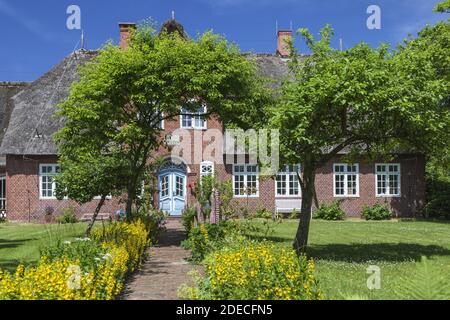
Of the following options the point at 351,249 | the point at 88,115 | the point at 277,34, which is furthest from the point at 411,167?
the point at 88,115

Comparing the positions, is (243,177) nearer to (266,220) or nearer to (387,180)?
(387,180)

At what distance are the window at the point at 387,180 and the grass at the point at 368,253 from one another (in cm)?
751

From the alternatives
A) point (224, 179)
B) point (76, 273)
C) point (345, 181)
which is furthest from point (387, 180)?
point (76, 273)

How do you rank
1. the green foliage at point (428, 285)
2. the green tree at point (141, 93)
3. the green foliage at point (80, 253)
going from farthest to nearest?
the green tree at point (141, 93) → the green foliage at point (80, 253) → the green foliage at point (428, 285)

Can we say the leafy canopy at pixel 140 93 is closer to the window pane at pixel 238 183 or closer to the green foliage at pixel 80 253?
the green foliage at pixel 80 253

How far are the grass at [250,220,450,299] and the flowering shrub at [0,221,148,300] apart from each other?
2.85 meters

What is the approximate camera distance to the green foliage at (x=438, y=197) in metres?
28.3

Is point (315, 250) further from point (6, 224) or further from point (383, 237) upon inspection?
point (6, 224)

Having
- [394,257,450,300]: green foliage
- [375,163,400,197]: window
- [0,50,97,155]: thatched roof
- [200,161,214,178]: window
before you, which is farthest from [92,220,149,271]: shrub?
[375,163,400,197]: window

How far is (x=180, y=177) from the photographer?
93.1ft

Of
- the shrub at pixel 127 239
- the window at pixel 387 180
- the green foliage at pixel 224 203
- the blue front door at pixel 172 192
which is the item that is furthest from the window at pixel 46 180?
the window at pixel 387 180

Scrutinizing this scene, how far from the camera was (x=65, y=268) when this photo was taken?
7156 millimetres

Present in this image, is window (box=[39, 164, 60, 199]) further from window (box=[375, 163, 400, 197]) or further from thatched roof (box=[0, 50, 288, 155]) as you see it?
window (box=[375, 163, 400, 197])
